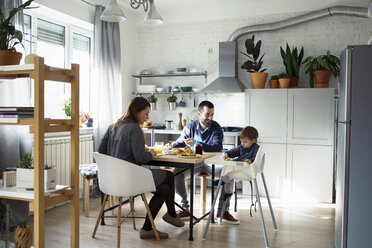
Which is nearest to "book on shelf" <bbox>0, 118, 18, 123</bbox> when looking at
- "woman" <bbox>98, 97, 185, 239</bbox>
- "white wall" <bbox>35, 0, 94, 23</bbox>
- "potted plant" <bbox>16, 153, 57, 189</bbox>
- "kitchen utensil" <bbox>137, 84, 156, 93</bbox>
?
"potted plant" <bbox>16, 153, 57, 189</bbox>

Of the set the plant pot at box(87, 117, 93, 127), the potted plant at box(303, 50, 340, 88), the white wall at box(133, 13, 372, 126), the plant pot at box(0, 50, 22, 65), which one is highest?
the white wall at box(133, 13, 372, 126)

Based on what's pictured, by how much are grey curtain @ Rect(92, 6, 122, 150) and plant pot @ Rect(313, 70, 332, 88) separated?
9.13ft

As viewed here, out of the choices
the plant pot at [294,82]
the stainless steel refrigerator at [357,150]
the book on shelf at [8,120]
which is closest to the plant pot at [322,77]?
the plant pot at [294,82]

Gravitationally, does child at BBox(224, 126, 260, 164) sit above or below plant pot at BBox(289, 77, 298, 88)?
below

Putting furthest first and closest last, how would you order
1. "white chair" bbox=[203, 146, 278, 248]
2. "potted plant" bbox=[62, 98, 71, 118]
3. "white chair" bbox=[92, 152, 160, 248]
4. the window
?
1. "potted plant" bbox=[62, 98, 71, 118]
2. the window
3. "white chair" bbox=[203, 146, 278, 248]
4. "white chair" bbox=[92, 152, 160, 248]

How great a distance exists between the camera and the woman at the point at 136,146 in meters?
3.07

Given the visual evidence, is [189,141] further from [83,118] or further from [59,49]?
[59,49]

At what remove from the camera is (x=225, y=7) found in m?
5.60

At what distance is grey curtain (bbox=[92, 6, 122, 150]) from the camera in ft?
16.2

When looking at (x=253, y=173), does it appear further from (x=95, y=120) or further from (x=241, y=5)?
(x=241, y=5)

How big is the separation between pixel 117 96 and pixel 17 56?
2.89m

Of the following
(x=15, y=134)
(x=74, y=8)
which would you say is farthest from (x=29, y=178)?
(x=74, y=8)

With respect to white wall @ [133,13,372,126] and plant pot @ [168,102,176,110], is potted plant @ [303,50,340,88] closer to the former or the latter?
white wall @ [133,13,372,126]

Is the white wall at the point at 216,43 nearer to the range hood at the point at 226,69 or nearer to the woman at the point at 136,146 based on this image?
the range hood at the point at 226,69
